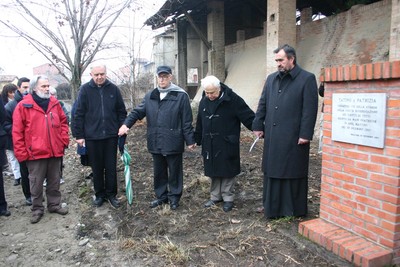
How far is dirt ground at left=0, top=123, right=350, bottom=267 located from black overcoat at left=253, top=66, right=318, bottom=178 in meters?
0.64

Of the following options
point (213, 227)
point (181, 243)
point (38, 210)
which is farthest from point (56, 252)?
point (213, 227)

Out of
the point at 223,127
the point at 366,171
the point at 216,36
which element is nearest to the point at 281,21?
the point at 216,36

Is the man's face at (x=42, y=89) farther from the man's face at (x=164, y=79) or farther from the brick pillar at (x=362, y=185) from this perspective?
the brick pillar at (x=362, y=185)

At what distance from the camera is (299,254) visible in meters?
3.00

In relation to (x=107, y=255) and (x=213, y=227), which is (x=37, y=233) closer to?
(x=107, y=255)

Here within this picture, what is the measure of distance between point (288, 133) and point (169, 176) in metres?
1.70

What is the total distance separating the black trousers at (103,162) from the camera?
4441 millimetres

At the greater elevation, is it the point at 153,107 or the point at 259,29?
the point at 259,29

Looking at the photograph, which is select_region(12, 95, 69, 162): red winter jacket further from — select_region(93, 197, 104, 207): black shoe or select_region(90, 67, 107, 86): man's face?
select_region(93, 197, 104, 207): black shoe

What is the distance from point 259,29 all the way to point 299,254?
19714 millimetres

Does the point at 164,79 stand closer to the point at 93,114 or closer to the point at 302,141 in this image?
the point at 93,114

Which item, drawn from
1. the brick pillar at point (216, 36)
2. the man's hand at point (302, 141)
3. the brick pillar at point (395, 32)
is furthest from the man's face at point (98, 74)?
the brick pillar at point (216, 36)

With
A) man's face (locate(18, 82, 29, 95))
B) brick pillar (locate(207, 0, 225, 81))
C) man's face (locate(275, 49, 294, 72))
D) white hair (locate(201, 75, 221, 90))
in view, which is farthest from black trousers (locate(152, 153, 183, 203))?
brick pillar (locate(207, 0, 225, 81))

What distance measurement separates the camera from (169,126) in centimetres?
416
